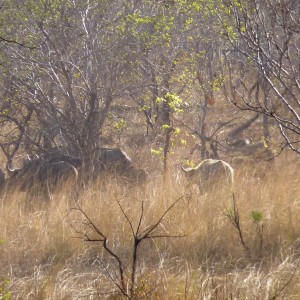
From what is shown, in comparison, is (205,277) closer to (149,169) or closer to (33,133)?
(149,169)

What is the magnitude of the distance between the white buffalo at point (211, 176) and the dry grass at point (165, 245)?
0.56 ft

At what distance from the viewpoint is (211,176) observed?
8.57 metres

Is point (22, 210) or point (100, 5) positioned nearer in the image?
point (22, 210)

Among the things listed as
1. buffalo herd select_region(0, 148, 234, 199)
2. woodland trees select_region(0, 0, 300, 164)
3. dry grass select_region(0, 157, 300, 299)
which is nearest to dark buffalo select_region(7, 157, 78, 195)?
buffalo herd select_region(0, 148, 234, 199)

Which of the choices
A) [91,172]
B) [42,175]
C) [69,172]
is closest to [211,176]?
[91,172]

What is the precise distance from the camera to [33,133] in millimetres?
12469

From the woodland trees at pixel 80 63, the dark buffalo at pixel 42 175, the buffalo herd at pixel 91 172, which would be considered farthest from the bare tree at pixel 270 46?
the dark buffalo at pixel 42 175

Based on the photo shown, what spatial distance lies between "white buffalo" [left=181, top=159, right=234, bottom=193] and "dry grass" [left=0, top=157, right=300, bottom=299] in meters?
0.17

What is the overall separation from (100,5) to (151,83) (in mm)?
1606

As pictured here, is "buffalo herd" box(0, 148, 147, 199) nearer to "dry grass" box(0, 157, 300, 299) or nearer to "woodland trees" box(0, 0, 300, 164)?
"woodland trees" box(0, 0, 300, 164)

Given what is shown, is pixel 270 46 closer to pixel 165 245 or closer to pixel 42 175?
pixel 165 245

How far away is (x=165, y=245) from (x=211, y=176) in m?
2.13

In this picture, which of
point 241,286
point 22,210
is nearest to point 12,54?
point 22,210

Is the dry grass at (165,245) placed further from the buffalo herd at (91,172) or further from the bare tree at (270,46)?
the bare tree at (270,46)
